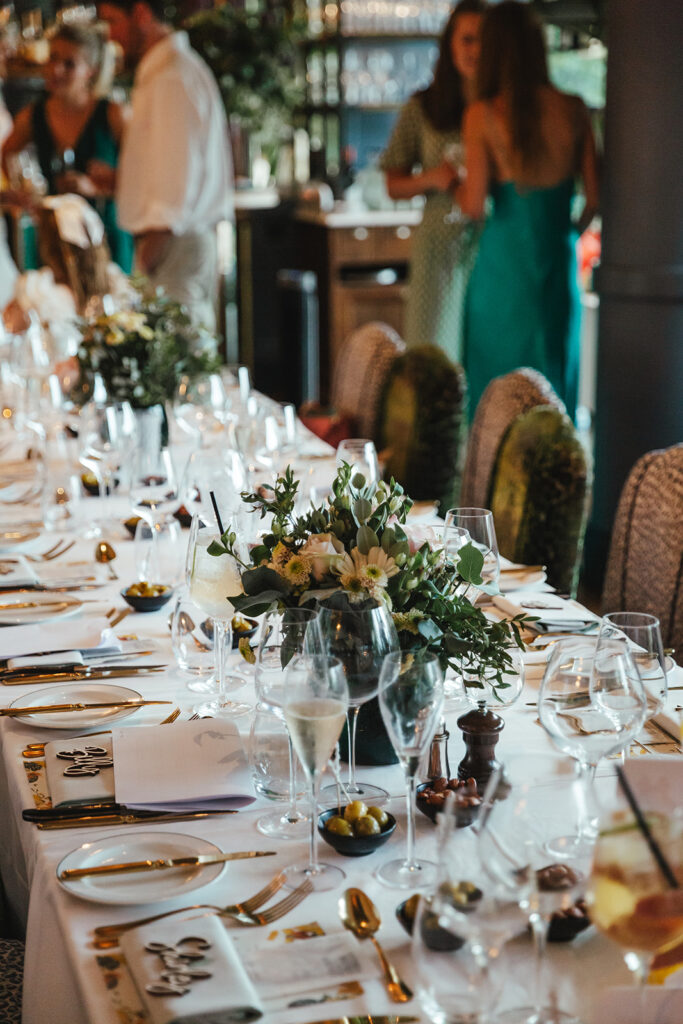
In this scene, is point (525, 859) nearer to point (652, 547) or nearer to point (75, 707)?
point (75, 707)

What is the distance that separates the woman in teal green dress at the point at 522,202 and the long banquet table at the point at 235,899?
9.97 ft

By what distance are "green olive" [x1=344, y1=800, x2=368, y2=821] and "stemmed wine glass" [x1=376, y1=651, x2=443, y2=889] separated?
70mm

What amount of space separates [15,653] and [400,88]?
7.03 m

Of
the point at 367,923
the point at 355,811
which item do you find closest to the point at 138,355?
the point at 355,811

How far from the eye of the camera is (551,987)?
0.96 meters

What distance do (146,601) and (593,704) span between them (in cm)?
89

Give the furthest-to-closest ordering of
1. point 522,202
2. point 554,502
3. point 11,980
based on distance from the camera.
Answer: point 522,202, point 554,502, point 11,980

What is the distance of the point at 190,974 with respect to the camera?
0.97m

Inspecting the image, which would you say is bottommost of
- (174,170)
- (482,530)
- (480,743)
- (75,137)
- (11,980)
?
(11,980)

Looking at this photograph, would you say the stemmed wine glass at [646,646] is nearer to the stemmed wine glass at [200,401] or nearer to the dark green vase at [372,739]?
the dark green vase at [372,739]

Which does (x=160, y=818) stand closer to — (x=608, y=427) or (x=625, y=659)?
(x=625, y=659)

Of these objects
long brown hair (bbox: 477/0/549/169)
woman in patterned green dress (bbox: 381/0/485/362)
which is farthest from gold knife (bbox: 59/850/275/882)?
woman in patterned green dress (bbox: 381/0/485/362)

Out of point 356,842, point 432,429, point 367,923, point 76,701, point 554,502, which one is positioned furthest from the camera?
point 432,429

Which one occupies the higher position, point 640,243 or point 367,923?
point 640,243
